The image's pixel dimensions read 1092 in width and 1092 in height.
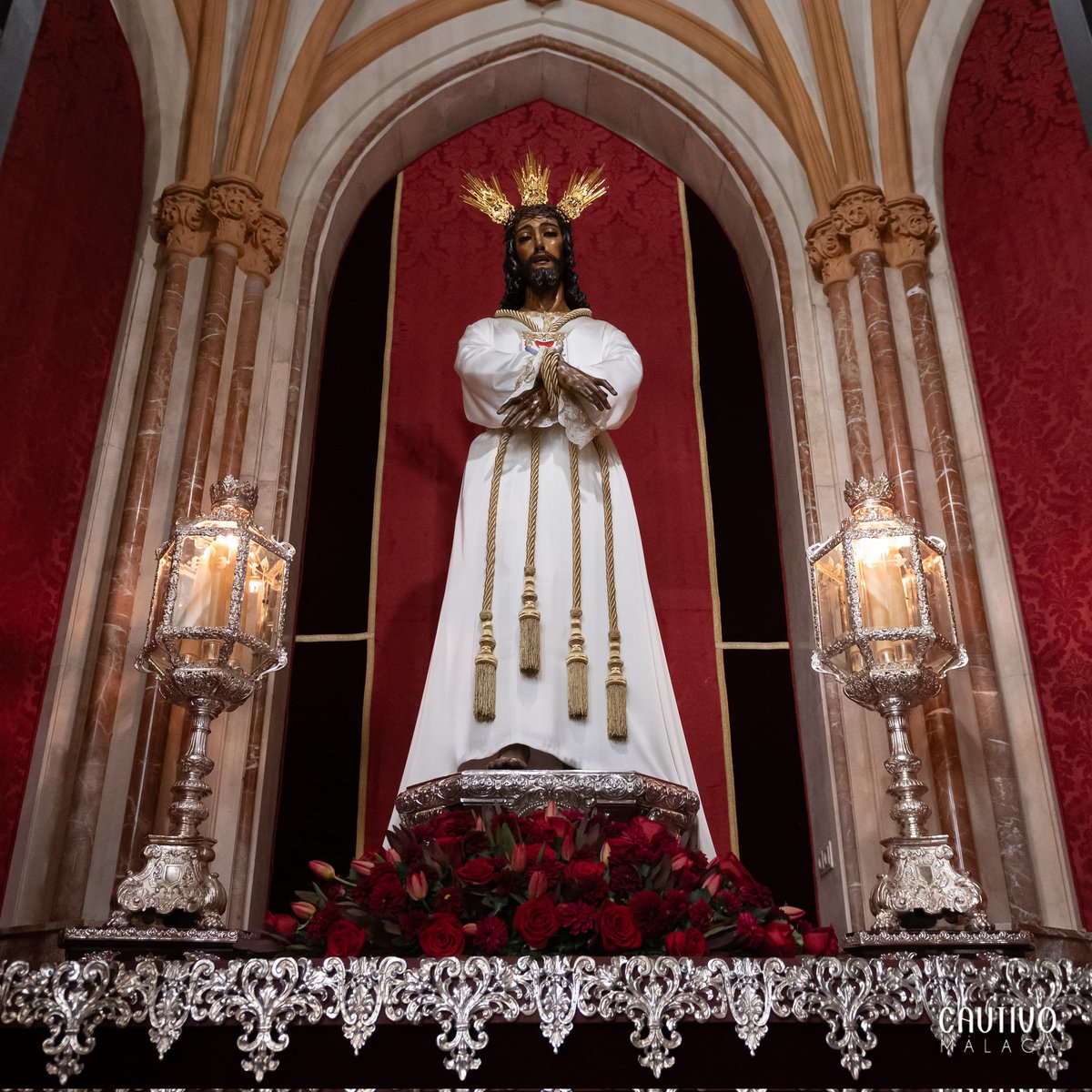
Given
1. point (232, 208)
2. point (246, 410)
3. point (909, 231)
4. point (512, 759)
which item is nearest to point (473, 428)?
point (246, 410)

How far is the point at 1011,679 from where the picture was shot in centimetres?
430

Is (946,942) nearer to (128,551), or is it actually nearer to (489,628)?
(489,628)

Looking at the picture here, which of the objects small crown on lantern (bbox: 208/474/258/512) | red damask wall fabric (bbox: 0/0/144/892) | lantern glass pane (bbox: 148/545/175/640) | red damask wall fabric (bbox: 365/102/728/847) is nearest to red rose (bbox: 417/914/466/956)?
lantern glass pane (bbox: 148/545/175/640)

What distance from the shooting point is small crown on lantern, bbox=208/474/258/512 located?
3688 mm

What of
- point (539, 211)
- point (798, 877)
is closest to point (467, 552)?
point (539, 211)

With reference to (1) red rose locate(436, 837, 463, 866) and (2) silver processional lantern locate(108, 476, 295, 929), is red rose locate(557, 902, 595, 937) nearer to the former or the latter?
(1) red rose locate(436, 837, 463, 866)

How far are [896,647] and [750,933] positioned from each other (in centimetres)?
125

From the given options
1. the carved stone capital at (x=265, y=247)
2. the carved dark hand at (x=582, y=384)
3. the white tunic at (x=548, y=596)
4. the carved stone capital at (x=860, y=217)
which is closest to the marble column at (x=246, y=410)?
the carved stone capital at (x=265, y=247)

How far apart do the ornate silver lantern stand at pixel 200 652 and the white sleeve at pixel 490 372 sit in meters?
0.82

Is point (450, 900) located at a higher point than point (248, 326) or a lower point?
lower

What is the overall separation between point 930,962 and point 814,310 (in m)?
3.74

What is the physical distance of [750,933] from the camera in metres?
2.53

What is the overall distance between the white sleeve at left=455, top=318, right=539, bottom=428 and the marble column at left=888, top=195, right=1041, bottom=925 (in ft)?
5.99

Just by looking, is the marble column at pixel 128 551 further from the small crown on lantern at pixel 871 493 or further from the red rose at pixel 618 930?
the small crown on lantern at pixel 871 493
